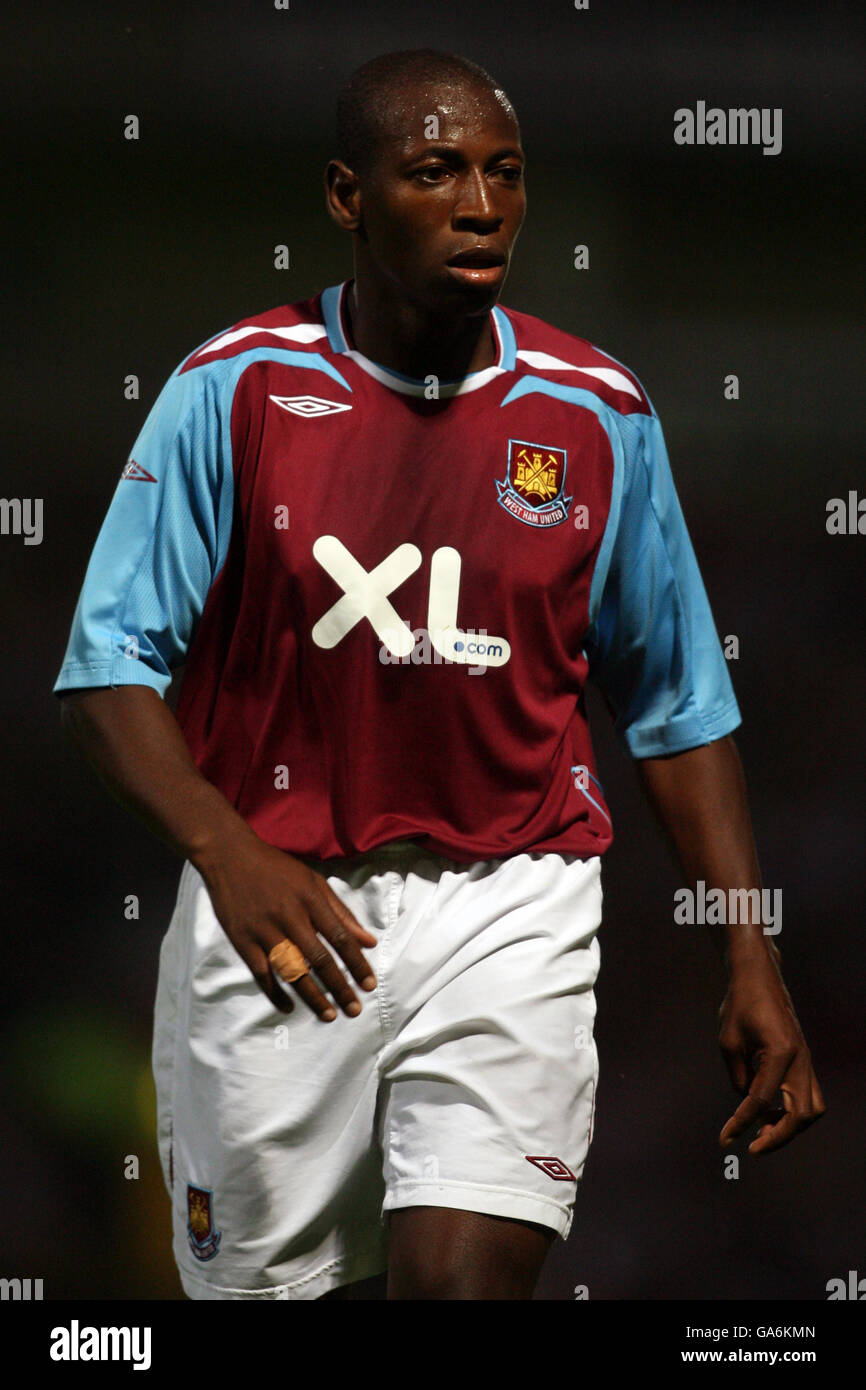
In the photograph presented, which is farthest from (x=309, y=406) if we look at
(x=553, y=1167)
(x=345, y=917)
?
(x=553, y=1167)

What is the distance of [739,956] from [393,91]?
1050 mm

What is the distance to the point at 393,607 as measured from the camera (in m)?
2.15

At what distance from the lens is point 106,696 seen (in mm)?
2086

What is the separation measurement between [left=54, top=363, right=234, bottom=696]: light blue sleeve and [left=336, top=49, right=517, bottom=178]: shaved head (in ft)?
0.99

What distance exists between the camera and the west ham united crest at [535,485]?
2189mm

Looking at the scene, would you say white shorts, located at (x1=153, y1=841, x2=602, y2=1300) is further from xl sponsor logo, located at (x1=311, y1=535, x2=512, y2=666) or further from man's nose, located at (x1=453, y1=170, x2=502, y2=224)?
man's nose, located at (x1=453, y1=170, x2=502, y2=224)

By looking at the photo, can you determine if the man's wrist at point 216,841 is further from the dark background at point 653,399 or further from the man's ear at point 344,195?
the dark background at point 653,399

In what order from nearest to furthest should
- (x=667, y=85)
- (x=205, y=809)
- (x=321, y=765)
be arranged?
(x=205, y=809) → (x=321, y=765) → (x=667, y=85)

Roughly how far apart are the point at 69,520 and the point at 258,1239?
58.8 inches

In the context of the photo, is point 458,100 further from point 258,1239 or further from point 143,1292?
point 143,1292

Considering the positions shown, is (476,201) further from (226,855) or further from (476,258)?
(226,855)

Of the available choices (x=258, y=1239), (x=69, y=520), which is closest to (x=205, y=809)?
(x=258, y=1239)

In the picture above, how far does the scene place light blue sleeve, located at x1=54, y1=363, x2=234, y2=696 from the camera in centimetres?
211

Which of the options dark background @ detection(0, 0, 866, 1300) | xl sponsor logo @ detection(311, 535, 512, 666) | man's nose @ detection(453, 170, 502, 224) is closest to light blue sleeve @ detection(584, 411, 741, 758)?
xl sponsor logo @ detection(311, 535, 512, 666)
